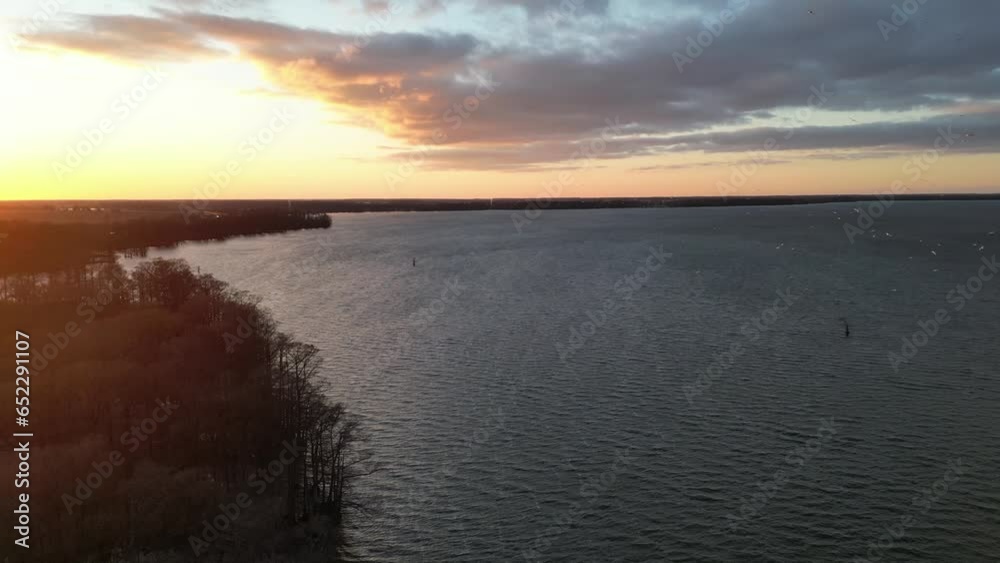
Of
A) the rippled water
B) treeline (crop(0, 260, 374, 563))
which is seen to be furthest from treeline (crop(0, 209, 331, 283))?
treeline (crop(0, 260, 374, 563))

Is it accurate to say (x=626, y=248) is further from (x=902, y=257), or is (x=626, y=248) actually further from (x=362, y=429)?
(x=362, y=429)

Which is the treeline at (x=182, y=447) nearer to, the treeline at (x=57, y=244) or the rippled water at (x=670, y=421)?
the rippled water at (x=670, y=421)

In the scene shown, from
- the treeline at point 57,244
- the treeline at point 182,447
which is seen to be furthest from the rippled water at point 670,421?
the treeline at point 57,244

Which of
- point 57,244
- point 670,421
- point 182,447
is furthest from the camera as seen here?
point 57,244

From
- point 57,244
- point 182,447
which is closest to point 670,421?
point 182,447

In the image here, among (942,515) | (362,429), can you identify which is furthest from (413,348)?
(942,515)

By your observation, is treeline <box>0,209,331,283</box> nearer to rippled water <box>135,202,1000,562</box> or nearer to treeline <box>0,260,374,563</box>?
rippled water <box>135,202,1000,562</box>

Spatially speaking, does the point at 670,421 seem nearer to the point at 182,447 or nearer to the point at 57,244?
the point at 182,447
